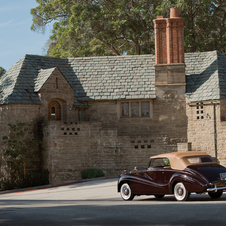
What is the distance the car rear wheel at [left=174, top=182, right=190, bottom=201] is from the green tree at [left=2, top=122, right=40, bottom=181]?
12787 mm

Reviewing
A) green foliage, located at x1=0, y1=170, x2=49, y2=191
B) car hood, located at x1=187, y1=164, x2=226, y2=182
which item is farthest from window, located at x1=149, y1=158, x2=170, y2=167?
green foliage, located at x1=0, y1=170, x2=49, y2=191

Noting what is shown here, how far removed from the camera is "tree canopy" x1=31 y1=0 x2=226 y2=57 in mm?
33844

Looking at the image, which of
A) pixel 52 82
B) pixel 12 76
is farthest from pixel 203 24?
pixel 12 76

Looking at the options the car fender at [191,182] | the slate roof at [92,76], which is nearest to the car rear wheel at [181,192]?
the car fender at [191,182]

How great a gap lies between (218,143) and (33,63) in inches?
553

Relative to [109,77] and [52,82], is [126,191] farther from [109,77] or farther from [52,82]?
[109,77]

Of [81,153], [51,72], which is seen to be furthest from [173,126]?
[51,72]

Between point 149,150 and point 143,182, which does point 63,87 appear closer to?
point 149,150

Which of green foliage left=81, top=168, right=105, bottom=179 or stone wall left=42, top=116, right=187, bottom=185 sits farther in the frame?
stone wall left=42, top=116, right=187, bottom=185

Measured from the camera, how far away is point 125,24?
3419 centimetres

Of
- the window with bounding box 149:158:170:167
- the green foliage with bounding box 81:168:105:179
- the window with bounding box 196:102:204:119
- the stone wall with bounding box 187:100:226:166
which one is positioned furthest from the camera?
the window with bounding box 196:102:204:119

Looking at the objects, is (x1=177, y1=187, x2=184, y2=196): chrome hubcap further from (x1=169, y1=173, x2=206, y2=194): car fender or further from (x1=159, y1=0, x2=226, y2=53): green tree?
(x1=159, y1=0, x2=226, y2=53): green tree

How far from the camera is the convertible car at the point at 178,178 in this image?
464 inches

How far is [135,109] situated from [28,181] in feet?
29.1
